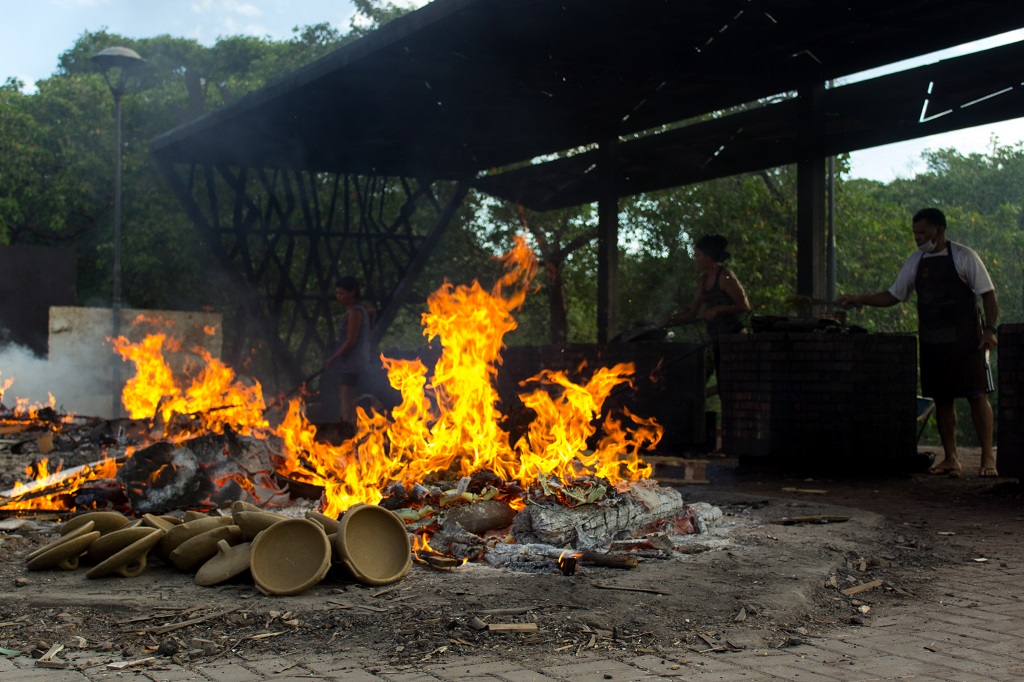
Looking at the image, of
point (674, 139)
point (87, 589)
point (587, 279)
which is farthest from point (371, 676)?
point (587, 279)

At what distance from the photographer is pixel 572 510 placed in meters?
5.74

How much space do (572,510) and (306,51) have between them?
28789mm

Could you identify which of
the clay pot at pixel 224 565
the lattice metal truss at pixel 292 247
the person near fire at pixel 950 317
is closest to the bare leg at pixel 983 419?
the person near fire at pixel 950 317

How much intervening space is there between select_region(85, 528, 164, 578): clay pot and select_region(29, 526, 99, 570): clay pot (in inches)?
6.0

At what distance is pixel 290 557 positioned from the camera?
4930 millimetres

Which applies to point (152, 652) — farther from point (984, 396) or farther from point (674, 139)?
point (674, 139)

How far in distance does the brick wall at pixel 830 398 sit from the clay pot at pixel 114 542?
19.1 ft

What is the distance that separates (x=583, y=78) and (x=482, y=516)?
281 inches

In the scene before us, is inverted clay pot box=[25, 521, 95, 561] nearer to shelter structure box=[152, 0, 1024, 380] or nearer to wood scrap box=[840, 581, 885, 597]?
wood scrap box=[840, 581, 885, 597]

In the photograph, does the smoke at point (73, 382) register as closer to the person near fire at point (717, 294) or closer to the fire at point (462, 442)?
the fire at point (462, 442)

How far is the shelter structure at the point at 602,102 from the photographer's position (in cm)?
952

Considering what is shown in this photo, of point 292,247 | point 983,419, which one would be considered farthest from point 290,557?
point 292,247

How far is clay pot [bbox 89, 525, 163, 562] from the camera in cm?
538

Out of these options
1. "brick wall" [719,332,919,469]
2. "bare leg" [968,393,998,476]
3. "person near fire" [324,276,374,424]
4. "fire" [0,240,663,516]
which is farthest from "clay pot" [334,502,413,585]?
"person near fire" [324,276,374,424]
